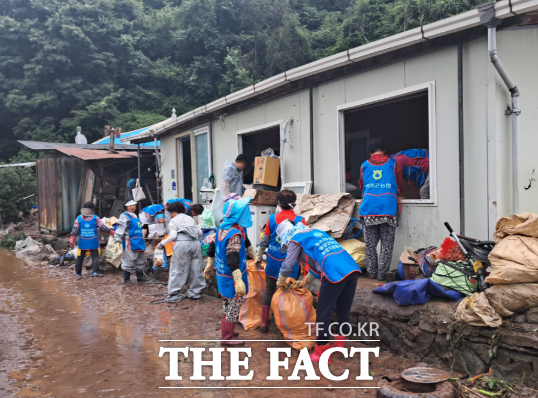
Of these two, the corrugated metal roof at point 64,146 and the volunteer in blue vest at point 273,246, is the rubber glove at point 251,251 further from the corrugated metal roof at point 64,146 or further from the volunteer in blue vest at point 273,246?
the corrugated metal roof at point 64,146

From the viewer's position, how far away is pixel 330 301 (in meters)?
4.20

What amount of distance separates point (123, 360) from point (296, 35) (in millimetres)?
24327

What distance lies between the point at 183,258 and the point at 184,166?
5413 millimetres

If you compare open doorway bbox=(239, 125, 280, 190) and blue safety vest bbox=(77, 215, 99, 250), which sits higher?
open doorway bbox=(239, 125, 280, 190)

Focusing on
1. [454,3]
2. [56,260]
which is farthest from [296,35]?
[56,260]

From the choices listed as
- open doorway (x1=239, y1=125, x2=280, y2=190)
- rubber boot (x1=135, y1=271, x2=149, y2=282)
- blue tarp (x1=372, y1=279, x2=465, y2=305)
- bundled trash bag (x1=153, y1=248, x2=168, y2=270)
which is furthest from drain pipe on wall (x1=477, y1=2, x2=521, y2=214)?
rubber boot (x1=135, y1=271, x2=149, y2=282)

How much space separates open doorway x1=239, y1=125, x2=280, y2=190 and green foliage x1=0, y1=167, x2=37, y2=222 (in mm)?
12202

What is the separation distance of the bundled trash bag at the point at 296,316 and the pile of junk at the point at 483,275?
2.76ft

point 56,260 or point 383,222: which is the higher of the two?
point 383,222

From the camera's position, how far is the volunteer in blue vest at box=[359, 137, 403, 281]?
5.67m

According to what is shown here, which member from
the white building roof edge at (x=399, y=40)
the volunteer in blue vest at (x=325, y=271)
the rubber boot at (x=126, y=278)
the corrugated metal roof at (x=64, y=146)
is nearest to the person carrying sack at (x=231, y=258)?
the volunteer in blue vest at (x=325, y=271)

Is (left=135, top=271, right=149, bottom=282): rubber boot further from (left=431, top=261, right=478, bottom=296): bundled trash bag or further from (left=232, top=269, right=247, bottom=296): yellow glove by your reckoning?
(left=431, top=261, right=478, bottom=296): bundled trash bag

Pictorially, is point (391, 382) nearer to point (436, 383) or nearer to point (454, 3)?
point (436, 383)

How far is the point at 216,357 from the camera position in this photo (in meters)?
4.66
